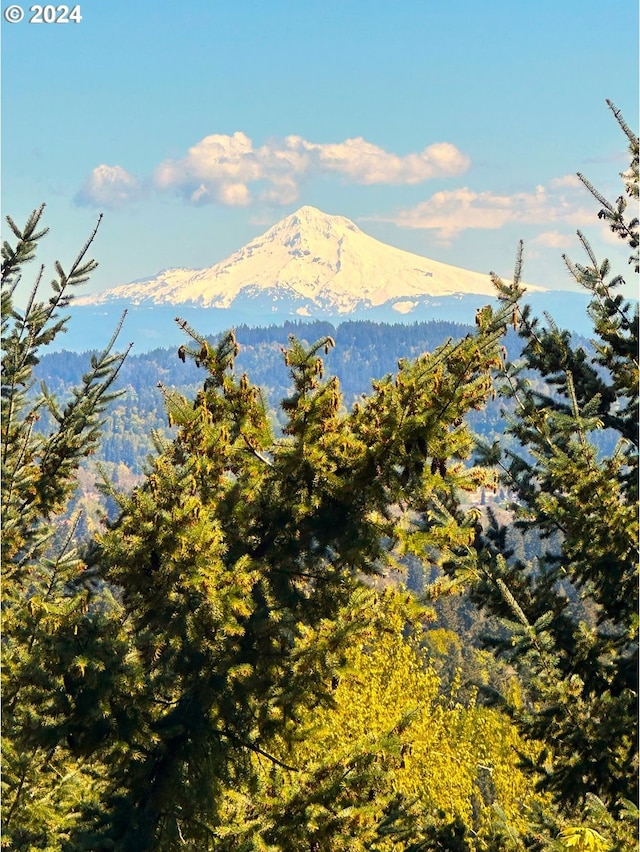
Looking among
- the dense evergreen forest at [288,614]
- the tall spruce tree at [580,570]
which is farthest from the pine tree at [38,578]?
the tall spruce tree at [580,570]

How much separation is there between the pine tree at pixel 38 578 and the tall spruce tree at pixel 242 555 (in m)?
0.35

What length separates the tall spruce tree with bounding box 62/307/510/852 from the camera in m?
8.20

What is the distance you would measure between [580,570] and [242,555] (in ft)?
12.1

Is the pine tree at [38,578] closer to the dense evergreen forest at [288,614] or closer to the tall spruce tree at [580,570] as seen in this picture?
the dense evergreen forest at [288,614]

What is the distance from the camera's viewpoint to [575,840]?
6.68 meters

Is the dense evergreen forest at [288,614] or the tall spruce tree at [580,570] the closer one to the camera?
the dense evergreen forest at [288,614]

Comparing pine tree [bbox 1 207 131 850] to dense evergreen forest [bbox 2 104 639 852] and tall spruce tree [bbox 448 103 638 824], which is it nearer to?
dense evergreen forest [bbox 2 104 639 852]

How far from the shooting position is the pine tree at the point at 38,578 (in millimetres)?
7992

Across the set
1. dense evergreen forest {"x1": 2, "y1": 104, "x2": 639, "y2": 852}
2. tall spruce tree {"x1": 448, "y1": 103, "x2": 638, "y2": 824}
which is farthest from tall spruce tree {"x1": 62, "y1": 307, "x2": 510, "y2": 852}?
tall spruce tree {"x1": 448, "y1": 103, "x2": 638, "y2": 824}

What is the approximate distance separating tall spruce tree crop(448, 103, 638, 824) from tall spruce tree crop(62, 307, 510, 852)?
99 centimetres

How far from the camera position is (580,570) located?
31.1ft

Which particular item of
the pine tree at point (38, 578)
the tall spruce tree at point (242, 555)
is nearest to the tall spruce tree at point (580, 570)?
the tall spruce tree at point (242, 555)

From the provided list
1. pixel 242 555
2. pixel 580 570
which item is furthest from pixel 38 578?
pixel 580 570

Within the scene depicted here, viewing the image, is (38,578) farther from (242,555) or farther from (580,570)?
(580,570)
